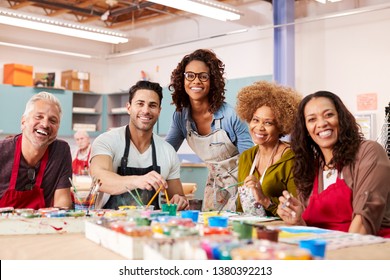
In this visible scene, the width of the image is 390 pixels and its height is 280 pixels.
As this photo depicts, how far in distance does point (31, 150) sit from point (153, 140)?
0.72m

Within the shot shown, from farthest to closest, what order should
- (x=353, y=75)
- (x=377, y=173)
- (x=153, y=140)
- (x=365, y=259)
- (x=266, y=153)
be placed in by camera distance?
(x=353, y=75), (x=153, y=140), (x=266, y=153), (x=377, y=173), (x=365, y=259)

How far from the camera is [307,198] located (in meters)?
2.61

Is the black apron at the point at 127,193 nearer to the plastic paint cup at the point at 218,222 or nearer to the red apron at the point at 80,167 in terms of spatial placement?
the plastic paint cup at the point at 218,222

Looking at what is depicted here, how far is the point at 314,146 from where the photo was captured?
8.79ft

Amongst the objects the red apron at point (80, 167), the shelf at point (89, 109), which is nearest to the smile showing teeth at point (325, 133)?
the red apron at point (80, 167)

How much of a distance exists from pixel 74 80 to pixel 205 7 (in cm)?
388

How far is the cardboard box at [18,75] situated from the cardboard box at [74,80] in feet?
2.47

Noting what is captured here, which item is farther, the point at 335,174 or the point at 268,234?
the point at 335,174

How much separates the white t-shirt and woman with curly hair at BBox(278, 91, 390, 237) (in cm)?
83

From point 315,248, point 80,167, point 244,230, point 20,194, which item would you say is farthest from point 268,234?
point 80,167

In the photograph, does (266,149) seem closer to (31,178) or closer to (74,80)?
(31,178)

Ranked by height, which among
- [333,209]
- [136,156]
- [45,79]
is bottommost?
[333,209]
